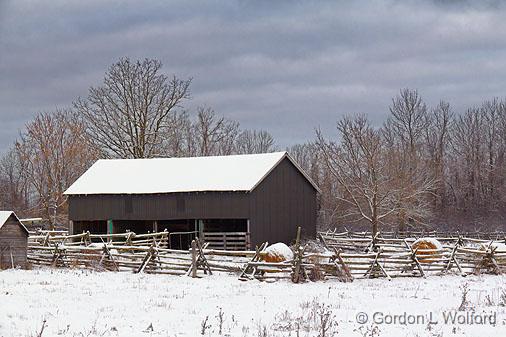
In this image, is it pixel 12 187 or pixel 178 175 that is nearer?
pixel 178 175

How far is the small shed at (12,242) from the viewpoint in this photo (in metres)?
25.1

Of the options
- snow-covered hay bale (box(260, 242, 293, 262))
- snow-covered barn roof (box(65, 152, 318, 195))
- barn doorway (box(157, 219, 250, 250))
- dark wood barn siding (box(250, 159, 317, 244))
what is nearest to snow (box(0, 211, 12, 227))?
snow-covered hay bale (box(260, 242, 293, 262))

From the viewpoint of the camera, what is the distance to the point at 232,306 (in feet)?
55.2

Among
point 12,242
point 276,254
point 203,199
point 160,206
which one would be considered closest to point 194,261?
point 276,254

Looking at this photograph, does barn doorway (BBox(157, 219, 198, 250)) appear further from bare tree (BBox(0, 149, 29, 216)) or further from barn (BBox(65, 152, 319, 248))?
bare tree (BBox(0, 149, 29, 216))

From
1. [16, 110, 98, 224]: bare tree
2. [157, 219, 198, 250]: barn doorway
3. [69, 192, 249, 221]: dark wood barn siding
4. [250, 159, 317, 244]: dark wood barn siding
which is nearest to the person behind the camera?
[69, 192, 249, 221]: dark wood barn siding

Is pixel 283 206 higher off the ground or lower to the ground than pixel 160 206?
lower

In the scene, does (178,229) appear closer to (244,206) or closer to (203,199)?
(203,199)

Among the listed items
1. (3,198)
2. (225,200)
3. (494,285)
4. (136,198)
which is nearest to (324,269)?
(494,285)

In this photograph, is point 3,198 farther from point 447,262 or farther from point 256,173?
point 447,262

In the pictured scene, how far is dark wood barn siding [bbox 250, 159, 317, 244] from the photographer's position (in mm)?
37438

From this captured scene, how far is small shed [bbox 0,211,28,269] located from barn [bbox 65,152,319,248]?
1293cm

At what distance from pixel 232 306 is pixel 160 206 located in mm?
22789

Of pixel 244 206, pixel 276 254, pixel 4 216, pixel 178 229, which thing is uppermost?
pixel 244 206
